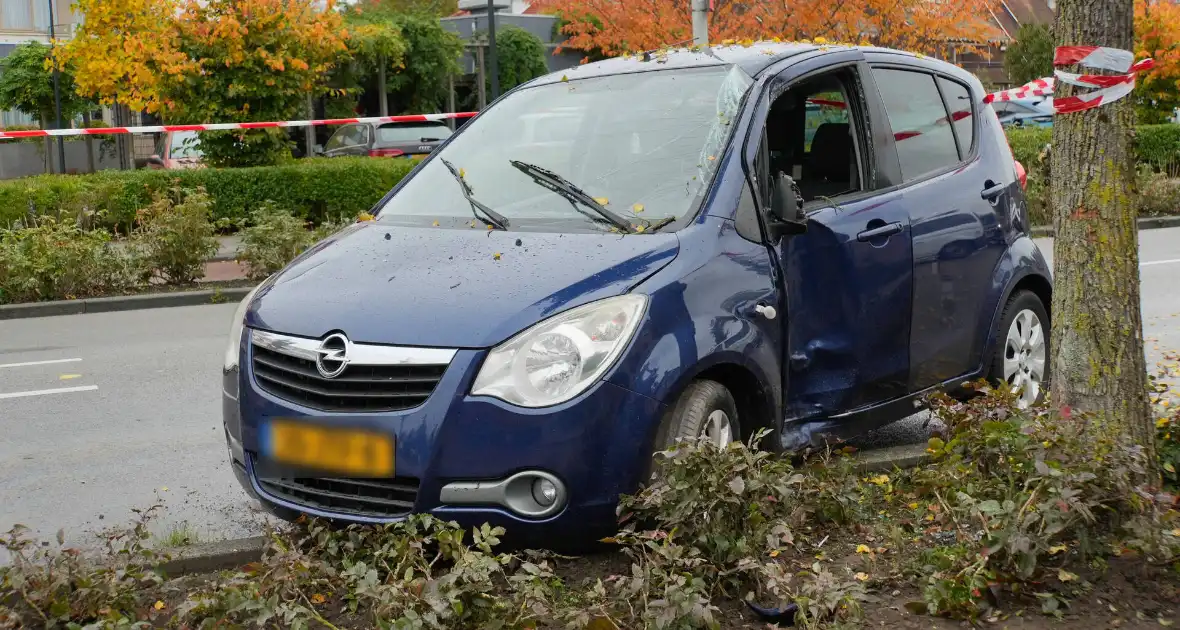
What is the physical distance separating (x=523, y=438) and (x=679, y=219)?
3.52 feet

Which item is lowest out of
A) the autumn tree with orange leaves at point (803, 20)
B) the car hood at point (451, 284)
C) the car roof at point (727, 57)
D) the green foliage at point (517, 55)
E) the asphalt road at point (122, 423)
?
the asphalt road at point (122, 423)

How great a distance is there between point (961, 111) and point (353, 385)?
342 centimetres

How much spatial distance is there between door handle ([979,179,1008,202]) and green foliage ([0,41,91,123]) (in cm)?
3440

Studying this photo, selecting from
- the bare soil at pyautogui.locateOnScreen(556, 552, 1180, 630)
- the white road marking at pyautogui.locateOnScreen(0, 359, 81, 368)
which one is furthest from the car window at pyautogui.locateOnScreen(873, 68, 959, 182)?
the white road marking at pyautogui.locateOnScreen(0, 359, 81, 368)

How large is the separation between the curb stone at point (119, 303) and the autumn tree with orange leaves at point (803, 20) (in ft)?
37.5

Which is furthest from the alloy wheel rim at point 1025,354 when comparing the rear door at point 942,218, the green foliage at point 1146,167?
the green foliage at point 1146,167

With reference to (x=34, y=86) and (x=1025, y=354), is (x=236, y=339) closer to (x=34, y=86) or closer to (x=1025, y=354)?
(x=1025, y=354)

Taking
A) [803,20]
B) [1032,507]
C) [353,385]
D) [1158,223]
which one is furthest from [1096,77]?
[803,20]

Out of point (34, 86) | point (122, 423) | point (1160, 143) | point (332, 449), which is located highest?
point (34, 86)

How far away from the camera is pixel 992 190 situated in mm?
5953

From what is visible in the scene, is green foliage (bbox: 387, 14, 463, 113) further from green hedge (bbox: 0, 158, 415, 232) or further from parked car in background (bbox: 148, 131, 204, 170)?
green hedge (bbox: 0, 158, 415, 232)

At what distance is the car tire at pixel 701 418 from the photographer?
160 inches

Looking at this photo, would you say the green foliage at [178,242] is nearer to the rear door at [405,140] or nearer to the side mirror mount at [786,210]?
the side mirror mount at [786,210]

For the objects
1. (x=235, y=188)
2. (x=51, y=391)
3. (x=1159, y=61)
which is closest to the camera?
(x=51, y=391)
